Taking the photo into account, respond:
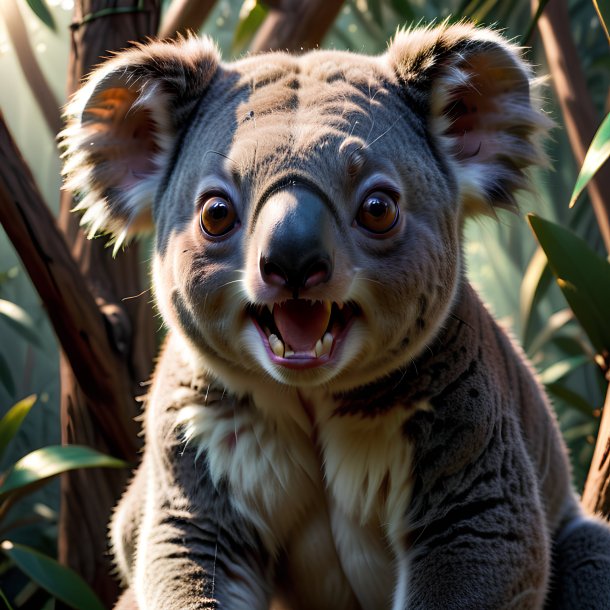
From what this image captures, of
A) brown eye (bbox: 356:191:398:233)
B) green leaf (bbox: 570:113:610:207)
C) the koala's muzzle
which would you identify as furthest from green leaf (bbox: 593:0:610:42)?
the koala's muzzle

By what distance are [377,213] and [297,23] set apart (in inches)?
78.3

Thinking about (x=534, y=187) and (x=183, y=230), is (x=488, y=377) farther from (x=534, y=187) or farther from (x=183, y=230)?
(x=183, y=230)

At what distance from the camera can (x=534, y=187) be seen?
79.5 inches

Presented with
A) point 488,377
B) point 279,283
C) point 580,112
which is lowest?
point 580,112

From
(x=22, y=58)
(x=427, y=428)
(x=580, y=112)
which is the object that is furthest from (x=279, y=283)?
(x=22, y=58)

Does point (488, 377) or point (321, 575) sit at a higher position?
point (488, 377)

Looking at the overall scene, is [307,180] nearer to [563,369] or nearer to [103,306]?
[103,306]

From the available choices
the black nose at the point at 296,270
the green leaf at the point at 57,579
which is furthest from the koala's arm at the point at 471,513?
the green leaf at the point at 57,579

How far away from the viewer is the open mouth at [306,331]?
5.00ft

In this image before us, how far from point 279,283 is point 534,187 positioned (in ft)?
2.71

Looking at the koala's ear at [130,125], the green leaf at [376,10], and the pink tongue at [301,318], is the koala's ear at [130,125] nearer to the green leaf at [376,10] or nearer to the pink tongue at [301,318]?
the pink tongue at [301,318]

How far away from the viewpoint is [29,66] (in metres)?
4.33

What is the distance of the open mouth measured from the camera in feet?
5.00

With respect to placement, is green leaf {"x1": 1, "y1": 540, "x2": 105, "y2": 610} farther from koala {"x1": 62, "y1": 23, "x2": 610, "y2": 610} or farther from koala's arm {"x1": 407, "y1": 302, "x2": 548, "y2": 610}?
koala's arm {"x1": 407, "y1": 302, "x2": 548, "y2": 610}
